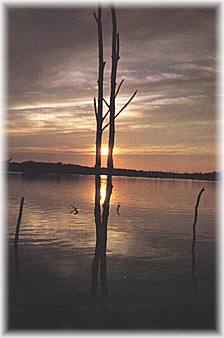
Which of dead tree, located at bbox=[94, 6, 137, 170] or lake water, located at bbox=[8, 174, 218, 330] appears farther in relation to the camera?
dead tree, located at bbox=[94, 6, 137, 170]

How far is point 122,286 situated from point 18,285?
6.51ft

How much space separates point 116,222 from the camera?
75.8ft

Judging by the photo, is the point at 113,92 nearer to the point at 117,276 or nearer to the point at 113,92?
the point at 113,92

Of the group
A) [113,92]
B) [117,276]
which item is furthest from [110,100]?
[117,276]

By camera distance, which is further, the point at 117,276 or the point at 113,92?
the point at 117,276

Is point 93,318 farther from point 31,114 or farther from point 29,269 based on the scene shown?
point 29,269

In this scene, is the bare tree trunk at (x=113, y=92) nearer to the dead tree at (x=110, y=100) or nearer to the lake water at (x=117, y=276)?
the dead tree at (x=110, y=100)

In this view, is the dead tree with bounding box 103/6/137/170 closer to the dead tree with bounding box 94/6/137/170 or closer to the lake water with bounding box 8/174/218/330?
the dead tree with bounding box 94/6/137/170

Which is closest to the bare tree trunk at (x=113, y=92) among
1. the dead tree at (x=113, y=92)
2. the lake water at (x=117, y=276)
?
the dead tree at (x=113, y=92)

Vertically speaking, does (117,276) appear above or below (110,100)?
below

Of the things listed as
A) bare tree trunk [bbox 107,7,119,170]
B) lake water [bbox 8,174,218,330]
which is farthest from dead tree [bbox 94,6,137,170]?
lake water [bbox 8,174,218,330]

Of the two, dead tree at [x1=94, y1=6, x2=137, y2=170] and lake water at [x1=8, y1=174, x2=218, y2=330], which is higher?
dead tree at [x1=94, y1=6, x2=137, y2=170]

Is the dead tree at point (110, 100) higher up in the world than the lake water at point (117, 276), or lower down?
higher up

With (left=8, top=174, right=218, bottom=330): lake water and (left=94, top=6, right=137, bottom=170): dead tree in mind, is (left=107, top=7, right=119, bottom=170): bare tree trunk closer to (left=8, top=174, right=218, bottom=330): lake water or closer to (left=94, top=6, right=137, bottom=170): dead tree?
(left=94, top=6, right=137, bottom=170): dead tree
